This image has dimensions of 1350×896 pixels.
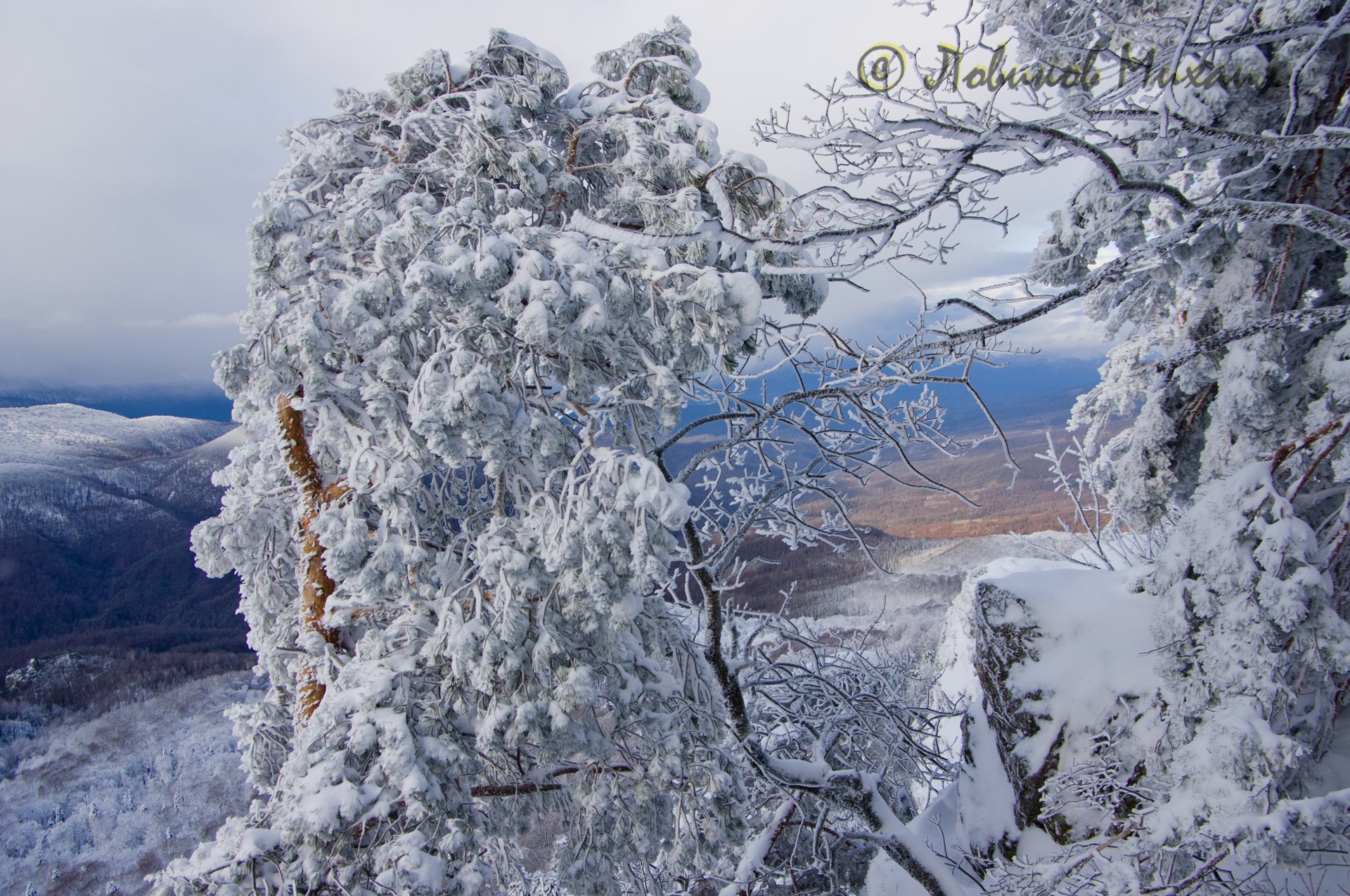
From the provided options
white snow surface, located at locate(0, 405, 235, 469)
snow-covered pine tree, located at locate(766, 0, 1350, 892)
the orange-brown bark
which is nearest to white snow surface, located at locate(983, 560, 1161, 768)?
snow-covered pine tree, located at locate(766, 0, 1350, 892)

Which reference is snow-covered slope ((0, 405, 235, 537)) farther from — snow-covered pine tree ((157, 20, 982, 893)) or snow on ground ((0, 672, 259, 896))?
snow-covered pine tree ((157, 20, 982, 893))

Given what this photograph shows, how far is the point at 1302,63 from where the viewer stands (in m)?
3.43

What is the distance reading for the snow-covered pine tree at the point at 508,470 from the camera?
3980mm

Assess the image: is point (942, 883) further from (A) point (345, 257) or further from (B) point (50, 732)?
(B) point (50, 732)

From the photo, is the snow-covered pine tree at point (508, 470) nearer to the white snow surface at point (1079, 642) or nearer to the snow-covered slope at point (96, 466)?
the white snow surface at point (1079, 642)

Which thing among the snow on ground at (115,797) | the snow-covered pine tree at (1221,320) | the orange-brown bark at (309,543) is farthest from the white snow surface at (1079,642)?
the snow on ground at (115,797)

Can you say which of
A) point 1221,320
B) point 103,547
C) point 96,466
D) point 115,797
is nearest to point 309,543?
point 1221,320

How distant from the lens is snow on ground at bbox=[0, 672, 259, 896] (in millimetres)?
33594

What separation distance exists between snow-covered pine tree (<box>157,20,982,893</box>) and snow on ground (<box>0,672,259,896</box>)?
35860mm

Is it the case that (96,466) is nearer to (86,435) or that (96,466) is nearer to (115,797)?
(86,435)

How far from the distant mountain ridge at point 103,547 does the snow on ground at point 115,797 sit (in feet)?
53.3

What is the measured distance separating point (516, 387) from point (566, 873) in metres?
3.77

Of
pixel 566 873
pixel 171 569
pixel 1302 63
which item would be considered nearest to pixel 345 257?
pixel 566 873

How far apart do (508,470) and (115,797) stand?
51990 millimetres
